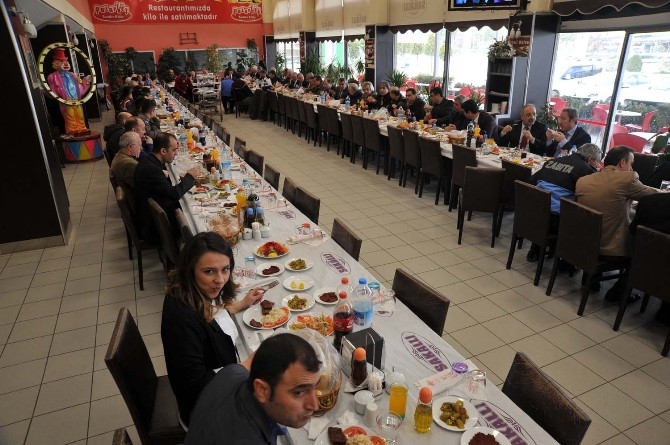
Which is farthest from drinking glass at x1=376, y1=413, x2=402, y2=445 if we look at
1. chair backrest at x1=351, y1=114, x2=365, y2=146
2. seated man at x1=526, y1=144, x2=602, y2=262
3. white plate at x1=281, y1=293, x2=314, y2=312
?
chair backrest at x1=351, y1=114, x2=365, y2=146

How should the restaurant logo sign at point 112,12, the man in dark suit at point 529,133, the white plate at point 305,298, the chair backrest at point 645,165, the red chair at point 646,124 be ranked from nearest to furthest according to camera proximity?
the white plate at point 305,298
the chair backrest at point 645,165
the man in dark suit at point 529,133
the red chair at point 646,124
the restaurant logo sign at point 112,12

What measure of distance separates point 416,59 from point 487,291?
32.2 ft

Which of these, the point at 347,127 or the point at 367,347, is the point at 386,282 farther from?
the point at 347,127

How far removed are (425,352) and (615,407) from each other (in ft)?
5.77

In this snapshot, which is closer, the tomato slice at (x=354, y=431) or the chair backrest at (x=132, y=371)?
the tomato slice at (x=354, y=431)

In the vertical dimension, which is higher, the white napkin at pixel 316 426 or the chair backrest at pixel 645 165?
the chair backrest at pixel 645 165

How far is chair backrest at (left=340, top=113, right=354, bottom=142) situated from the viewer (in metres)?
9.00

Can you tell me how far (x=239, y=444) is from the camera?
138 cm

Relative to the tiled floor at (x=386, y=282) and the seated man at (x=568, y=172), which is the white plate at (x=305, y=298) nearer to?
the tiled floor at (x=386, y=282)

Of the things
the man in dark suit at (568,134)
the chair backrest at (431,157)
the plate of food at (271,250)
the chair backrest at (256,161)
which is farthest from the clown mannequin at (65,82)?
the man in dark suit at (568,134)

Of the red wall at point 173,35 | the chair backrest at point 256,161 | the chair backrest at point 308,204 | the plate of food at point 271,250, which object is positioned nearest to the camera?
the plate of food at point 271,250

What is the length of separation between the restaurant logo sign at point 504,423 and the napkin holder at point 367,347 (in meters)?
0.50

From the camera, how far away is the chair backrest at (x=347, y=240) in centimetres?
340

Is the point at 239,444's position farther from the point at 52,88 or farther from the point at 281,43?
the point at 281,43
